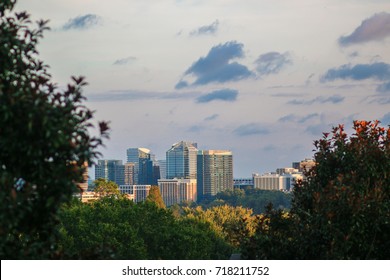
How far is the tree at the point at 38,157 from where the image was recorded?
7727mm

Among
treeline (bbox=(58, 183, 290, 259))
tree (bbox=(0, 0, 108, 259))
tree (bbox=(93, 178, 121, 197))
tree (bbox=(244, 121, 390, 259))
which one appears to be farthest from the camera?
tree (bbox=(93, 178, 121, 197))

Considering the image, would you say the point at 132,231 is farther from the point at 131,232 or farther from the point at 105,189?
the point at 105,189

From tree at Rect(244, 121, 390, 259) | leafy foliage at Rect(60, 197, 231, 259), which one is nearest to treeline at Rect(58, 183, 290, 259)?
leafy foliage at Rect(60, 197, 231, 259)

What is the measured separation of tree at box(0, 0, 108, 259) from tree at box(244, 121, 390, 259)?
5612mm

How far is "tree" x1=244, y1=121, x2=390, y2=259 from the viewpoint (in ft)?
41.9

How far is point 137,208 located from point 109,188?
1812 cm

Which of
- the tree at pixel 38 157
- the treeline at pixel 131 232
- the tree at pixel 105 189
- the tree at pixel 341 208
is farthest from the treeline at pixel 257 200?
the tree at pixel 38 157

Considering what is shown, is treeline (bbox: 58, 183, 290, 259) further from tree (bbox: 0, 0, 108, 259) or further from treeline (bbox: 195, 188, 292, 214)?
treeline (bbox: 195, 188, 292, 214)

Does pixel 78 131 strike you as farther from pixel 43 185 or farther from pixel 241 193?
pixel 241 193

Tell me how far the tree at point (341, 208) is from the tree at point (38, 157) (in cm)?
561

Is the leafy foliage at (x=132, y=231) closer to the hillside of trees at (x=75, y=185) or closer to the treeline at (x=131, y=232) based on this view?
the treeline at (x=131, y=232)
